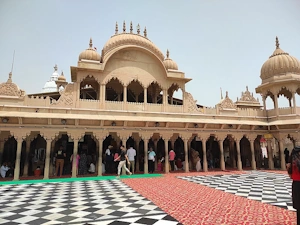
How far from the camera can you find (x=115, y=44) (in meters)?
12.7

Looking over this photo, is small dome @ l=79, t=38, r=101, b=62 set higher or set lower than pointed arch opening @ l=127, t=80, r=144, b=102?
higher

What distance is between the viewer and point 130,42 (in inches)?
512

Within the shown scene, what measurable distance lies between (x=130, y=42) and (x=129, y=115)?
4.38m

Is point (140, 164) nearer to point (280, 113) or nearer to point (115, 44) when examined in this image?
point (115, 44)

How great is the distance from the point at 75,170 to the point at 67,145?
12.2ft

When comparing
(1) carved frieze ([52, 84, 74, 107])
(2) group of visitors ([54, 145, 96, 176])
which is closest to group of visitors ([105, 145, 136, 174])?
(2) group of visitors ([54, 145, 96, 176])

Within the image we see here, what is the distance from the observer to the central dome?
41.6ft

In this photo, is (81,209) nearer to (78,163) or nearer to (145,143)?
(78,163)

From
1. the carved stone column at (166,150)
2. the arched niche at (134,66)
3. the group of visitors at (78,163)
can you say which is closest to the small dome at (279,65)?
the arched niche at (134,66)

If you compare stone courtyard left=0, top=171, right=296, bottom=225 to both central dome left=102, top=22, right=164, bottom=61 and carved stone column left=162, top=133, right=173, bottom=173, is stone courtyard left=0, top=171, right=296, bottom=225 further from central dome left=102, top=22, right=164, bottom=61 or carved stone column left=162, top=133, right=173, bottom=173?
central dome left=102, top=22, right=164, bottom=61

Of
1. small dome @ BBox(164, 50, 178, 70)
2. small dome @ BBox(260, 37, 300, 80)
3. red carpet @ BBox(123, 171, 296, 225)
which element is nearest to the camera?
red carpet @ BBox(123, 171, 296, 225)

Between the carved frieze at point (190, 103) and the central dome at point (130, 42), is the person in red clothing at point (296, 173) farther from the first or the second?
the central dome at point (130, 42)

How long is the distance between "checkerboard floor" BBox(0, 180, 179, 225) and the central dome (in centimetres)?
857

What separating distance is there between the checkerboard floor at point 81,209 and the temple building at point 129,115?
4.83 metres
